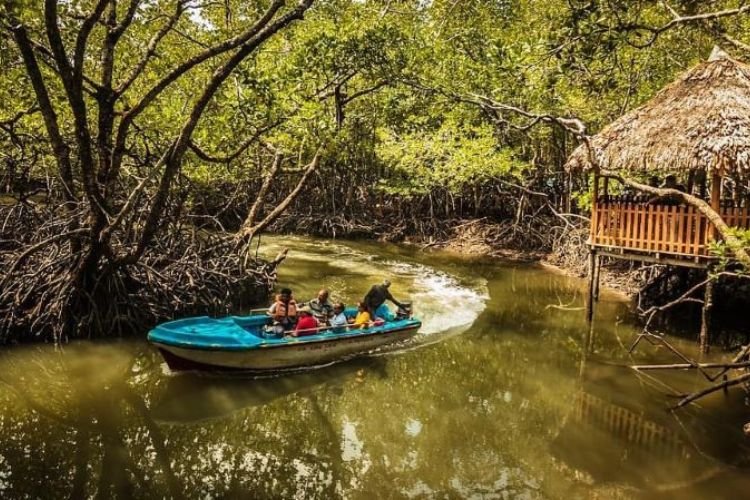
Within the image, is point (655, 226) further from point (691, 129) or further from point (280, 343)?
point (280, 343)

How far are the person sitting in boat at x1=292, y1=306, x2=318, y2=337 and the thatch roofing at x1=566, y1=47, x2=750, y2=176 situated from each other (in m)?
6.38

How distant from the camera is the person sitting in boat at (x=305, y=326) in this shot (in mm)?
9141

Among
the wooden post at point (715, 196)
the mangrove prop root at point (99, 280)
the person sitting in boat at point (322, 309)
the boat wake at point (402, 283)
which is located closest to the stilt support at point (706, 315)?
the wooden post at point (715, 196)

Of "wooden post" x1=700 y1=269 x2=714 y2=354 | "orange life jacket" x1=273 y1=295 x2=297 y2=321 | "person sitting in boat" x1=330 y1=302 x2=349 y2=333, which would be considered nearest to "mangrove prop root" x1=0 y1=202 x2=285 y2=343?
"orange life jacket" x1=273 y1=295 x2=297 y2=321

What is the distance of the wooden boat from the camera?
26.7 ft

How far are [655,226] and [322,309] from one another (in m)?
6.47

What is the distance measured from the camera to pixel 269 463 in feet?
A: 21.2

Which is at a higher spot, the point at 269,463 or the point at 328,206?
the point at 328,206

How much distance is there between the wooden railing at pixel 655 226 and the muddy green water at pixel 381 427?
6.24 ft

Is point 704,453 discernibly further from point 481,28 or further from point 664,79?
point 481,28

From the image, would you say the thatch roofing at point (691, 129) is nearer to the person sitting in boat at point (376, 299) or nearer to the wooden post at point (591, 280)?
the wooden post at point (591, 280)

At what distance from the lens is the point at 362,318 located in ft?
32.8

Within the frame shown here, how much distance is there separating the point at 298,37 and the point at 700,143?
34.6 ft

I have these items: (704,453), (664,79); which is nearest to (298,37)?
(664,79)
